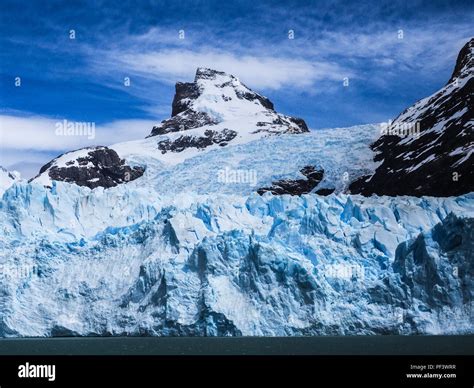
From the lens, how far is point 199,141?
57.9 m

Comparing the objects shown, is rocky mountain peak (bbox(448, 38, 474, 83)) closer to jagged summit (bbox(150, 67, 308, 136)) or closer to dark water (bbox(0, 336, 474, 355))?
jagged summit (bbox(150, 67, 308, 136))

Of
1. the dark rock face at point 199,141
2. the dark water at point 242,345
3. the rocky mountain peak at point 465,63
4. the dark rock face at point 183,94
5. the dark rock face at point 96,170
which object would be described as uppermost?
the dark rock face at point 183,94

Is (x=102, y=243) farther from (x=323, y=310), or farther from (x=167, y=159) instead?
(x=167, y=159)

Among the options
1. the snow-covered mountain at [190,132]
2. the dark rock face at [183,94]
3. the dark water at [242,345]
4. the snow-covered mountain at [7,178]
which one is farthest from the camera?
the dark rock face at [183,94]

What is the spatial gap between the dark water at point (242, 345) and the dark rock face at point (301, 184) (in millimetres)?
12609

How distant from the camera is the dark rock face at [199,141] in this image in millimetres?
56031

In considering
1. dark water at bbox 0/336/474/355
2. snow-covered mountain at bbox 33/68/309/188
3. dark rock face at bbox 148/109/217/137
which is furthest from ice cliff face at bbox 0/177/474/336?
dark rock face at bbox 148/109/217/137

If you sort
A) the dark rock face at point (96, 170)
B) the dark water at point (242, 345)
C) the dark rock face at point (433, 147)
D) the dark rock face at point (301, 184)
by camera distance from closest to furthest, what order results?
the dark water at point (242, 345)
the dark rock face at point (433, 147)
the dark rock face at point (301, 184)
the dark rock face at point (96, 170)

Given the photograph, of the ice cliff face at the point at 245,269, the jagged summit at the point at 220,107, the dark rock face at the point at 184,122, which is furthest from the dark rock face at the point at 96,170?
the dark rock face at the point at 184,122

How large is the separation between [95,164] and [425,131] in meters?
18.8

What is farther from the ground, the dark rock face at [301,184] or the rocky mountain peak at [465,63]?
the rocky mountain peak at [465,63]

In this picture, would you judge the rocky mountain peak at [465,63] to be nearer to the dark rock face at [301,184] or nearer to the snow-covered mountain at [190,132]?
the dark rock face at [301,184]

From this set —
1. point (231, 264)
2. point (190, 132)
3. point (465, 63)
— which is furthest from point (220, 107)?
point (231, 264)
